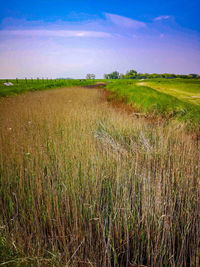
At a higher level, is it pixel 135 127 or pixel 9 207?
pixel 135 127

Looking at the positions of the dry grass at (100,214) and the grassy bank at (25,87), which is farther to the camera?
the grassy bank at (25,87)

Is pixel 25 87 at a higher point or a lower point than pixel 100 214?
higher

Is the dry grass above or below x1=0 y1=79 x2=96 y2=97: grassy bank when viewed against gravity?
below

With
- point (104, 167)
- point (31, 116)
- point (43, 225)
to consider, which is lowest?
point (43, 225)

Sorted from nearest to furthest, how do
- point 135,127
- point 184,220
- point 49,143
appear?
1. point 184,220
2. point 49,143
3. point 135,127

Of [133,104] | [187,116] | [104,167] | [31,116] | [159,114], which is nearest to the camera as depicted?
[104,167]

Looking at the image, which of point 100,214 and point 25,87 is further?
point 25,87

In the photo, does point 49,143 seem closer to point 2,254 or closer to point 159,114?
point 2,254

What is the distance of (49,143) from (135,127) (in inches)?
96.0

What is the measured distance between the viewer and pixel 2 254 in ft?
3.92

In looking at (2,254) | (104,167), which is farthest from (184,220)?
(2,254)

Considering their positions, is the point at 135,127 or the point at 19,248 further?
the point at 135,127

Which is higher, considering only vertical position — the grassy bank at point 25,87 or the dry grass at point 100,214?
the grassy bank at point 25,87

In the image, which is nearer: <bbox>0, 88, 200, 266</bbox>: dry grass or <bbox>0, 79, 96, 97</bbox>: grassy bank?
<bbox>0, 88, 200, 266</bbox>: dry grass
